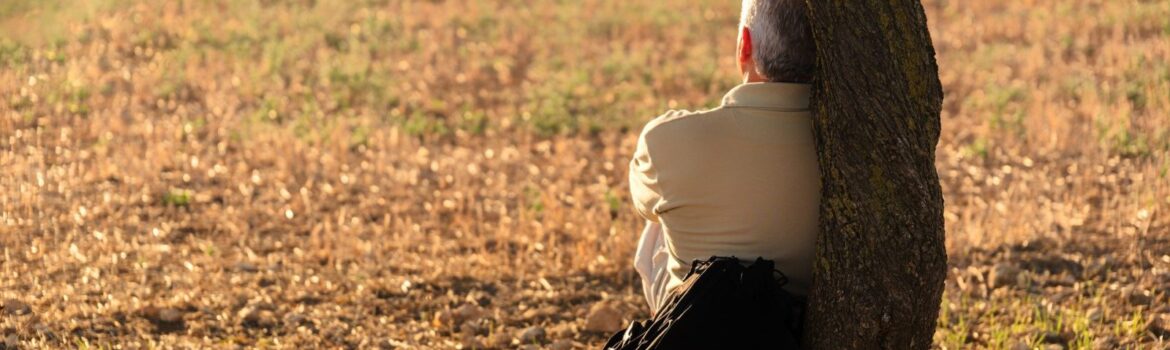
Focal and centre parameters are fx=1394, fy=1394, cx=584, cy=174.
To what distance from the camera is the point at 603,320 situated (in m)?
5.79

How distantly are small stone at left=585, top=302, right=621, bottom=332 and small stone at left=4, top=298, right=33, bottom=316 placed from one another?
7.29 ft

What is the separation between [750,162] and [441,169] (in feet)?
17.2

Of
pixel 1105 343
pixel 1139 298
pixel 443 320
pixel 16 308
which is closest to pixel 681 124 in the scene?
pixel 1105 343

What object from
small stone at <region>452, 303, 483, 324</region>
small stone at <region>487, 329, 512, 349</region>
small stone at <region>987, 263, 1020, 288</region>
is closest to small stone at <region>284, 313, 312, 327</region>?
small stone at <region>452, 303, 483, 324</region>

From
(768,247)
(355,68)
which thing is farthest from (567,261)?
(355,68)

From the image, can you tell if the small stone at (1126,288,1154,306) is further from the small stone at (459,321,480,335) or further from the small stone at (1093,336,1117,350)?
the small stone at (459,321,480,335)

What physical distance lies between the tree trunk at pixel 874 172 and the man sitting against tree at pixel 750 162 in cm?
12

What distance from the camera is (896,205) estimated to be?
3623 mm

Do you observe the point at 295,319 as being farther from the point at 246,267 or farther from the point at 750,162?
the point at 750,162

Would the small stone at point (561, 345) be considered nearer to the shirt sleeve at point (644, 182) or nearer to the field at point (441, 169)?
the field at point (441, 169)

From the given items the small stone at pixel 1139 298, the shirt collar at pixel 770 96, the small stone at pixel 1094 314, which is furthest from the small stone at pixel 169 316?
the small stone at pixel 1139 298

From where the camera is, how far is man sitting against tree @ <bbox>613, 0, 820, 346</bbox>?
361 cm

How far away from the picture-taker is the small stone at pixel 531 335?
5633 millimetres

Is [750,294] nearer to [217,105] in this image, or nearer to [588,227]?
[588,227]
